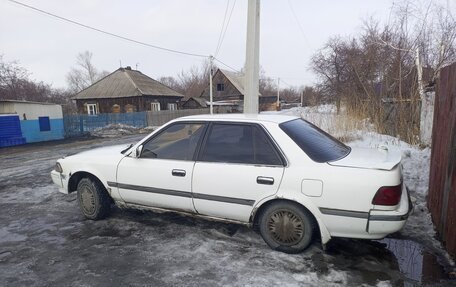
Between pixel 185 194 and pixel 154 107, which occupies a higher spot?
pixel 154 107

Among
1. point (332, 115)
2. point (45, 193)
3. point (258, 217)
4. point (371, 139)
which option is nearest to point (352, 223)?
point (258, 217)

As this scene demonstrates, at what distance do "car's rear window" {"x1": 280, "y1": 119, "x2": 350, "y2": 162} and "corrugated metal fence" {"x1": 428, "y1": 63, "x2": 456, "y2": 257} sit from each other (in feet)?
3.61

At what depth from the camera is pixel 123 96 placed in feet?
103

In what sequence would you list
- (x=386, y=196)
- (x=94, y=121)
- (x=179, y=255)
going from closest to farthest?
(x=386, y=196) < (x=179, y=255) < (x=94, y=121)

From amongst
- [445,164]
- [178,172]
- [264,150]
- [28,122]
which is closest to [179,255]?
[178,172]

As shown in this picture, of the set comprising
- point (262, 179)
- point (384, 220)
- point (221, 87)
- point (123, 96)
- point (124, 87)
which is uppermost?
point (221, 87)

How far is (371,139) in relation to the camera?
30.1 ft

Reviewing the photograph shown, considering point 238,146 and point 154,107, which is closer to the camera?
→ point 238,146

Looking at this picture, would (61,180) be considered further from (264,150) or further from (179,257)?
(264,150)

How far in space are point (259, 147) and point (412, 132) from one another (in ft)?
25.1

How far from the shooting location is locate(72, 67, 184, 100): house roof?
31328mm

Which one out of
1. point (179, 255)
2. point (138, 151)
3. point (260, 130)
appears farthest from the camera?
point (138, 151)

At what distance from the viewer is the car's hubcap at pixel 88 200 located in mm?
4398

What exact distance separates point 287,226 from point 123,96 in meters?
30.9
